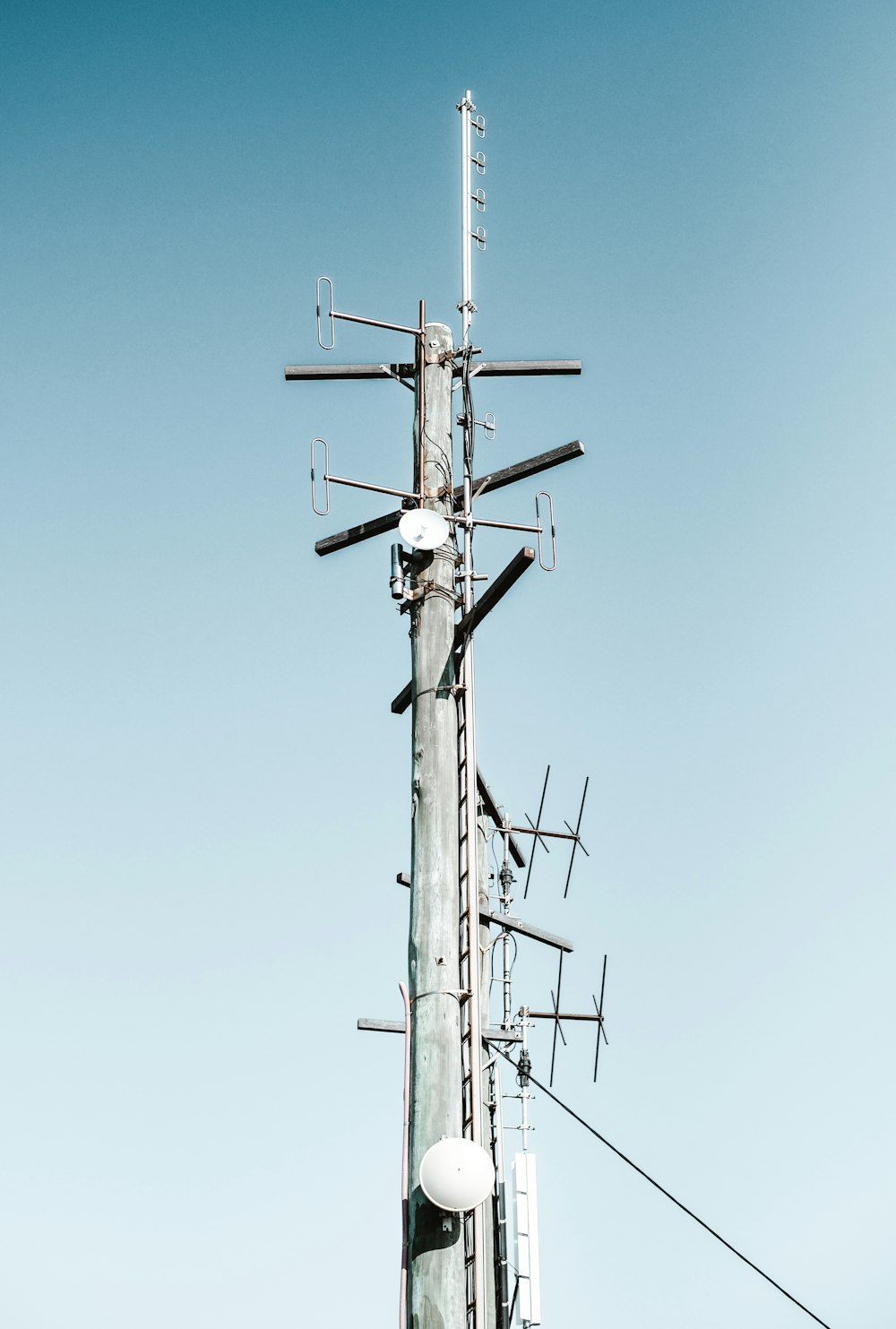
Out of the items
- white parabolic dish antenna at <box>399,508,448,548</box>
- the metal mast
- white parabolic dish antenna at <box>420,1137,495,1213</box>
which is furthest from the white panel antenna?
white parabolic dish antenna at <box>399,508,448,548</box>

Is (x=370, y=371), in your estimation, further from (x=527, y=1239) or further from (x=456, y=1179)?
(x=527, y=1239)

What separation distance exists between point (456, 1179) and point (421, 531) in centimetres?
414

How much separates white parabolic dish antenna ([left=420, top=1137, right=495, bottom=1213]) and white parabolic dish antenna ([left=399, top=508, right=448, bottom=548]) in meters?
3.87

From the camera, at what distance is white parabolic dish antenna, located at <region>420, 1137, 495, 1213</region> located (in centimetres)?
686

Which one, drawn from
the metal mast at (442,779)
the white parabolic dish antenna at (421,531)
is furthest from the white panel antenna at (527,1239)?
the white parabolic dish antenna at (421,531)

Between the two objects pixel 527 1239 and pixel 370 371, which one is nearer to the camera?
pixel 370 371

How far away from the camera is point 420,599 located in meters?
8.83

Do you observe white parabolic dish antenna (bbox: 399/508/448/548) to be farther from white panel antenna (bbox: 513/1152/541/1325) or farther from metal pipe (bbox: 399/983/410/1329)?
white panel antenna (bbox: 513/1152/541/1325)

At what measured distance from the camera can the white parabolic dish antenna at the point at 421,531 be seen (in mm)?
8750

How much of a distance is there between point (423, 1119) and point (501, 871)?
1157cm

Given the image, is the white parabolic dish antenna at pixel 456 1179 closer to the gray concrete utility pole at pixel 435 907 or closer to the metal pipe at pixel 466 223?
the gray concrete utility pole at pixel 435 907

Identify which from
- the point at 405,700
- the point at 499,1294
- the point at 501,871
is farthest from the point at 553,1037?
the point at 405,700

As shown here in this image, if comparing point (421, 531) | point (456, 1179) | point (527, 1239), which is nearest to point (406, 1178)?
point (456, 1179)

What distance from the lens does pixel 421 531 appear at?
8.78m
